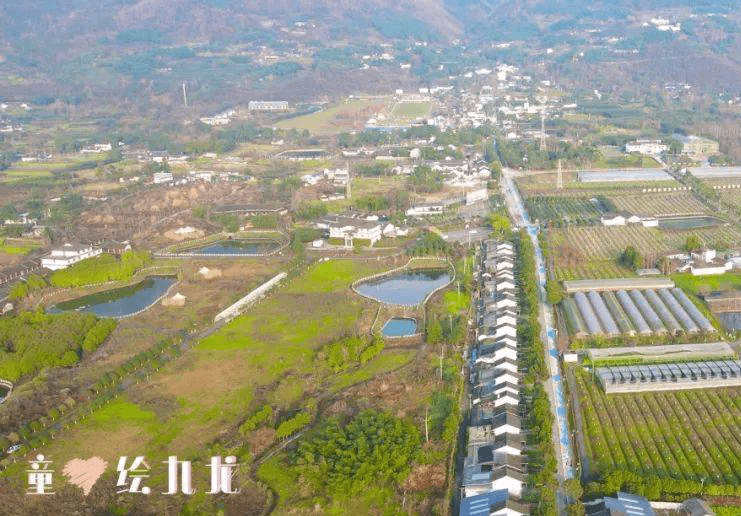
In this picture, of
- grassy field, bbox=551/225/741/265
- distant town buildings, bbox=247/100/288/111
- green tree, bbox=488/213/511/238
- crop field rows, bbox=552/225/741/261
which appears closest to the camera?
grassy field, bbox=551/225/741/265

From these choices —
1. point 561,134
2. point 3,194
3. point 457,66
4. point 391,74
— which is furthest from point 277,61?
point 3,194

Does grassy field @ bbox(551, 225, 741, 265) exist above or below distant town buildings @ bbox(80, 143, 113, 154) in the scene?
below

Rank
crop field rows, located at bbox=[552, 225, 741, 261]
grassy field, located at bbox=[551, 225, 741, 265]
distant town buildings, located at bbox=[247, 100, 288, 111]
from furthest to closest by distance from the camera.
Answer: distant town buildings, located at bbox=[247, 100, 288, 111]
crop field rows, located at bbox=[552, 225, 741, 261]
grassy field, located at bbox=[551, 225, 741, 265]

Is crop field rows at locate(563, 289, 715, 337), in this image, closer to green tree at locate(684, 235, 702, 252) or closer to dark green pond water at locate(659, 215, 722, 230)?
green tree at locate(684, 235, 702, 252)

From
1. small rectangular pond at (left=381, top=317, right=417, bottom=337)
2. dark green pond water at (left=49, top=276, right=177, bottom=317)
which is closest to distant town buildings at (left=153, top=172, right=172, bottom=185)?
dark green pond water at (left=49, top=276, right=177, bottom=317)

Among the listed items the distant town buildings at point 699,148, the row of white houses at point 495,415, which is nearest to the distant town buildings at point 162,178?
the row of white houses at point 495,415

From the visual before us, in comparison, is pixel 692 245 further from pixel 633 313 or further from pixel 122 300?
pixel 122 300

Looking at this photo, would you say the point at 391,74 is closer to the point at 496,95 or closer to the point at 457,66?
the point at 457,66
